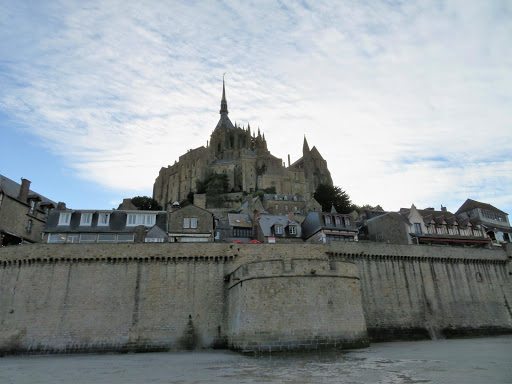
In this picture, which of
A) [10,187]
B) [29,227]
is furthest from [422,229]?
[10,187]

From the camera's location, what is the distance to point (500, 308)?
3578 cm

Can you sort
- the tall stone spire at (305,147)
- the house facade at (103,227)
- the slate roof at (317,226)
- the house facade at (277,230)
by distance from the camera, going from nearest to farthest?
1. the house facade at (103,227)
2. the house facade at (277,230)
3. the slate roof at (317,226)
4. the tall stone spire at (305,147)

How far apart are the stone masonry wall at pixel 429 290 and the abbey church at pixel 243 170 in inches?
2445

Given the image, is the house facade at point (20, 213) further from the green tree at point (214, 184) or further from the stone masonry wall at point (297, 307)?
the green tree at point (214, 184)

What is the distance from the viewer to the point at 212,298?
92.9 feet

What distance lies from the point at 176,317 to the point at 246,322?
22.4 ft

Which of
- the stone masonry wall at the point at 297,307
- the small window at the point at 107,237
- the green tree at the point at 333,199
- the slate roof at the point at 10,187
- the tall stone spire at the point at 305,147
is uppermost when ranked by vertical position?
the tall stone spire at the point at 305,147

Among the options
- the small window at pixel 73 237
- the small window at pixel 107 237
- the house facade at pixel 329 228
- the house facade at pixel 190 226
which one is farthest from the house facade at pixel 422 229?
the small window at pixel 73 237

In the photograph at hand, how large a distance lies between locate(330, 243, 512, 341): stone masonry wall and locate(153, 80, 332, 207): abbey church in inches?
2445

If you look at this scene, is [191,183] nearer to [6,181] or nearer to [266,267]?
[6,181]

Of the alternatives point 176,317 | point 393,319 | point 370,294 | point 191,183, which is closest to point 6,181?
point 176,317

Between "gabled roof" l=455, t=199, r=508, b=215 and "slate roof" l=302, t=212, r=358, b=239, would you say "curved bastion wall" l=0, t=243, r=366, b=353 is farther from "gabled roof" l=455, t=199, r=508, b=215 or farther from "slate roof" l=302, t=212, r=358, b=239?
"gabled roof" l=455, t=199, r=508, b=215

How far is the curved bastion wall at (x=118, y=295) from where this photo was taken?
26422mm

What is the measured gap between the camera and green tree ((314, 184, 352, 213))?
7656 centimetres
